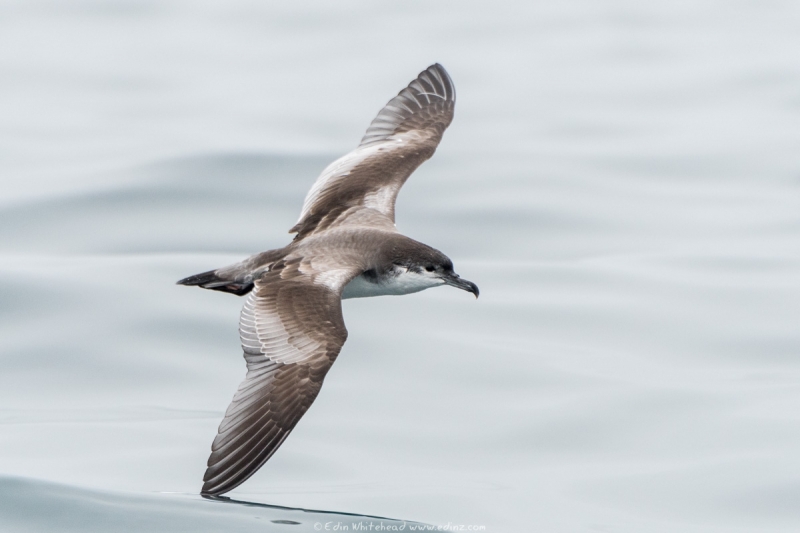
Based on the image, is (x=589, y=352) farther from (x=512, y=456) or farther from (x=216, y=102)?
(x=216, y=102)

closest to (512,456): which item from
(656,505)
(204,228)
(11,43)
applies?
(656,505)

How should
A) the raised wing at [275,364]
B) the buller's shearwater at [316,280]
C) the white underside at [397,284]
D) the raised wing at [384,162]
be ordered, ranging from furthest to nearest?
the raised wing at [384,162]
the white underside at [397,284]
the buller's shearwater at [316,280]
the raised wing at [275,364]

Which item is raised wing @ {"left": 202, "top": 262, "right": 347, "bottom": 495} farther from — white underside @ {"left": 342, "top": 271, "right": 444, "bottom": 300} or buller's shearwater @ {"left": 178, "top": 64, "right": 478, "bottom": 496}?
white underside @ {"left": 342, "top": 271, "right": 444, "bottom": 300}

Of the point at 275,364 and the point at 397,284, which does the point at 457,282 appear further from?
the point at 275,364

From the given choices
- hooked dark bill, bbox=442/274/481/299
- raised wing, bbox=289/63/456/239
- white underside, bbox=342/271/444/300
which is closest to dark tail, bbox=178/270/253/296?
white underside, bbox=342/271/444/300

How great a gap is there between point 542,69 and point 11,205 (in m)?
6.80

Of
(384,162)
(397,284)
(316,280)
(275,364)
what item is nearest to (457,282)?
(397,284)

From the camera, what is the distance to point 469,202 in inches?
455

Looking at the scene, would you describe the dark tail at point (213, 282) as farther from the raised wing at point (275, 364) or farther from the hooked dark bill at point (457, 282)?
the hooked dark bill at point (457, 282)

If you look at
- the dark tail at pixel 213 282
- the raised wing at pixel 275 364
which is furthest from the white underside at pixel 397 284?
the dark tail at pixel 213 282

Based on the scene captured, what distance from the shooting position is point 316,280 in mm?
7102

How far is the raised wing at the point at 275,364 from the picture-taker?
620 cm

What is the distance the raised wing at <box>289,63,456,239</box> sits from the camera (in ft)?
27.5

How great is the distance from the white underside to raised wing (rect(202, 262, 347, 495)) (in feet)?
1.48
